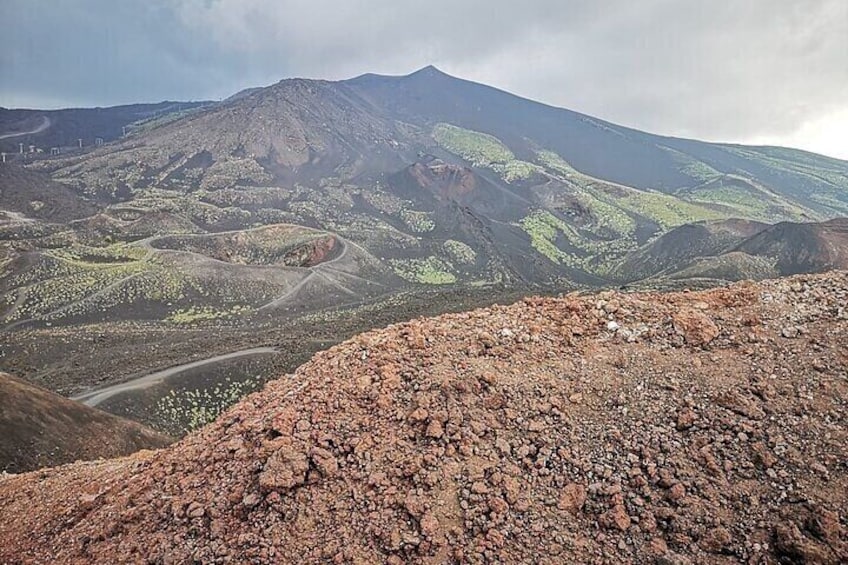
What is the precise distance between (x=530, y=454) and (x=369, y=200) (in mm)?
99038

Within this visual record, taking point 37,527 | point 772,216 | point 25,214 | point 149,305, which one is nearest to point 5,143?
point 25,214

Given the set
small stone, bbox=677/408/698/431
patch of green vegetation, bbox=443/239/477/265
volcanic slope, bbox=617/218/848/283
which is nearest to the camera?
small stone, bbox=677/408/698/431

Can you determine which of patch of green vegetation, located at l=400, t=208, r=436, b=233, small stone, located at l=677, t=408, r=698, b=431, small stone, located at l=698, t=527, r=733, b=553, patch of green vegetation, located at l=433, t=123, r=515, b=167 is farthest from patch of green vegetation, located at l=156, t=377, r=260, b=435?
patch of green vegetation, located at l=433, t=123, r=515, b=167

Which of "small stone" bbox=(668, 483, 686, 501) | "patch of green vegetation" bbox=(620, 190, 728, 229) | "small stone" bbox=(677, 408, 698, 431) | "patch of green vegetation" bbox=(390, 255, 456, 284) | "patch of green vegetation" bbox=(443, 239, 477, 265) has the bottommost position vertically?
"patch of green vegetation" bbox=(390, 255, 456, 284)

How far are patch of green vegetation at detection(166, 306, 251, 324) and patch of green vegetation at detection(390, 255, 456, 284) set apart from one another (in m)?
24.0

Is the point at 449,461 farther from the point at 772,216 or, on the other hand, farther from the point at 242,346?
the point at 772,216

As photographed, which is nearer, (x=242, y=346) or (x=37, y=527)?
(x=37, y=527)

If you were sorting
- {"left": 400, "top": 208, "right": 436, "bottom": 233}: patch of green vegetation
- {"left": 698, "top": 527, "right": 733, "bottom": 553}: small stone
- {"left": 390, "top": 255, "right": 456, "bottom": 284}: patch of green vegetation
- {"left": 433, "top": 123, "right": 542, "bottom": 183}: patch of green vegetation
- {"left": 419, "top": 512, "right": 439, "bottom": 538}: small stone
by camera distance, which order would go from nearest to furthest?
{"left": 698, "top": 527, "right": 733, "bottom": 553}: small stone
{"left": 419, "top": 512, "right": 439, "bottom": 538}: small stone
{"left": 390, "top": 255, "right": 456, "bottom": 284}: patch of green vegetation
{"left": 400, "top": 208, "right": 436, "bottom": 233}: patch of green vegetation
{"left": 433, "top": 123, "right": 542, "bottom": 183}: patch of green vegetation

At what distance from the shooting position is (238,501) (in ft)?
21.3

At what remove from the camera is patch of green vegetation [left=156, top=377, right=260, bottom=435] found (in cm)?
2798

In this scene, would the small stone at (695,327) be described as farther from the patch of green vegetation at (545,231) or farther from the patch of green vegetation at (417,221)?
the patch of green vegetation at (417,221)

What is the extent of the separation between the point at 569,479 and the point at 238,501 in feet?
13.1

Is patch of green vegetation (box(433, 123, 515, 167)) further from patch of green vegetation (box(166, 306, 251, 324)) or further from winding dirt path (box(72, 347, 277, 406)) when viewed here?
winding dirt path (box(72, 347, 277, 406))

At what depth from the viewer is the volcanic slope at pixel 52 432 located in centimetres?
1838
